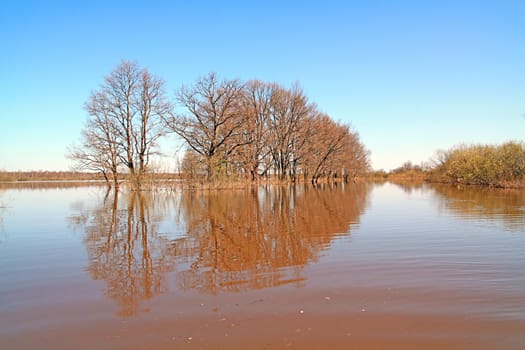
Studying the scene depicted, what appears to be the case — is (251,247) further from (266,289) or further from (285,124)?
(285,124)

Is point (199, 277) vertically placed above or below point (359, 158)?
below

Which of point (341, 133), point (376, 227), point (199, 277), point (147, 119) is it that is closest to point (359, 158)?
point (341, 133)

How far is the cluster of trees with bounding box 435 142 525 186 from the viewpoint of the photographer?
1404 inches

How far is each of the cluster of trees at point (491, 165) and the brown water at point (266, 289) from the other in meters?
31.1

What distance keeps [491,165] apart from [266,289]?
41.2 m

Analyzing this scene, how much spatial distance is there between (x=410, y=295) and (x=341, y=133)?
5678 cm

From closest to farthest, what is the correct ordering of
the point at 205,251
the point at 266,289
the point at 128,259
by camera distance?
the point at 266,289
the point at 128,259
the point at 205,251

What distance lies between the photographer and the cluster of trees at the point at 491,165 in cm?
3566

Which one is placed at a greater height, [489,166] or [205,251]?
[489,166]

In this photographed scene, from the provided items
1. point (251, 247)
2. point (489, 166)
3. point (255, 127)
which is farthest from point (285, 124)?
point (251, 247)

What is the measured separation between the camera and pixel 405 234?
32.1ft

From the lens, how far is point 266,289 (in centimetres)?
530

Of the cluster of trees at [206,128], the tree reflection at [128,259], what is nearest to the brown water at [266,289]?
the tree reflection at [128,259]

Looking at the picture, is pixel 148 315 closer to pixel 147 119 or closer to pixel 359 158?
pixel 147 119
